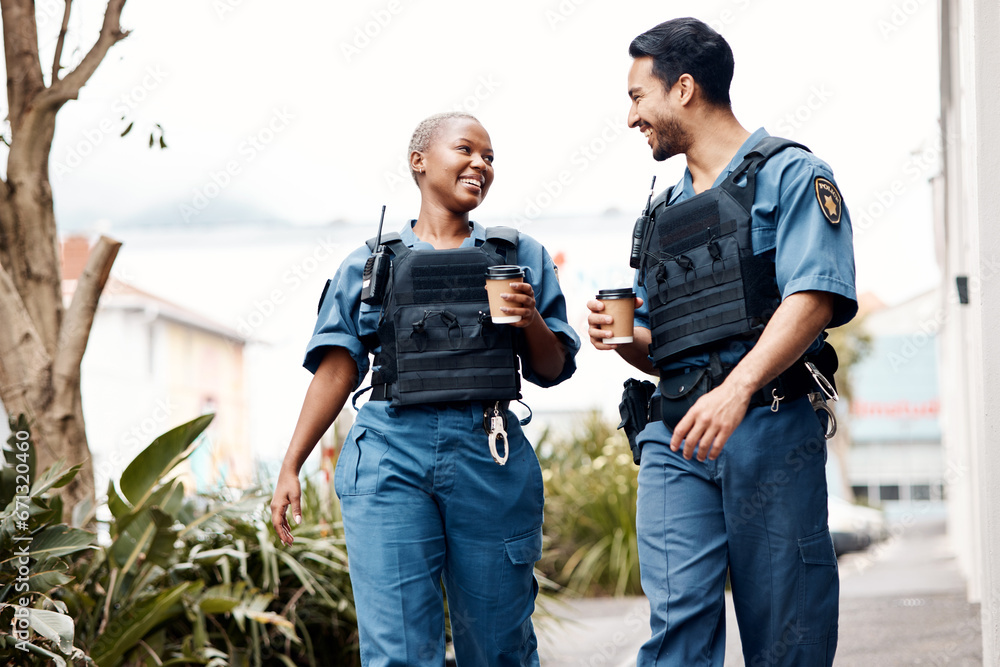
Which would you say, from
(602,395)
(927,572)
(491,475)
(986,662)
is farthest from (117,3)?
(927,572)

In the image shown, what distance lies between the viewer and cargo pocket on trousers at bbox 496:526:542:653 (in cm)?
304

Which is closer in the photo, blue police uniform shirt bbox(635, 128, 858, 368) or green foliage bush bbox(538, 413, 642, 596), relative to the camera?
blue police uniform shirt bbox(635, 128, 858, 368)

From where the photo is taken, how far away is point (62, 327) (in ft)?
15.7

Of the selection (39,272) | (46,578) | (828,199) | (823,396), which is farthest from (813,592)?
(39,272)

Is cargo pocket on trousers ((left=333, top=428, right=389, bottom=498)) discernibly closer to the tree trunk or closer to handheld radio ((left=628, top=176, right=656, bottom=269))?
handheld radio ((left=628, top=176, right=656, bottom=269))

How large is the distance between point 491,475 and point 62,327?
2.72 meters

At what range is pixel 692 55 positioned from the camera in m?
2.82

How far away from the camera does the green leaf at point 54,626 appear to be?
3.33m

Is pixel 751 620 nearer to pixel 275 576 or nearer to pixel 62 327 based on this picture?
pixel 275 576

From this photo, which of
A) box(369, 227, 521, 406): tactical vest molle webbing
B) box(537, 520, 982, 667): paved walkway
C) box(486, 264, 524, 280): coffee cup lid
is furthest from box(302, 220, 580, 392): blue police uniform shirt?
box(537, 520, 982, 667): paved walkway

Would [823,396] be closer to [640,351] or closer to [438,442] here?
[640,351]

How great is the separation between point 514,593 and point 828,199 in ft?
4.79

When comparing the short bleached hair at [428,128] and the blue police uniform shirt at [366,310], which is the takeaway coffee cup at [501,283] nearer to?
the blue police uniform shirt at [366,310]

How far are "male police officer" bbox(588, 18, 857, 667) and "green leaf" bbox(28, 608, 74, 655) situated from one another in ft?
6.33
